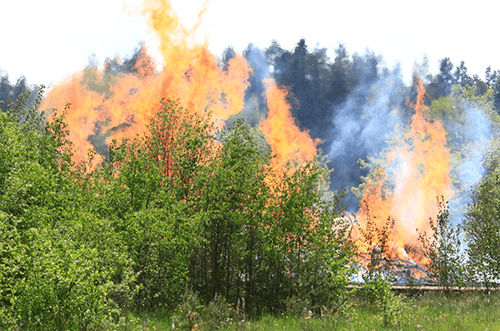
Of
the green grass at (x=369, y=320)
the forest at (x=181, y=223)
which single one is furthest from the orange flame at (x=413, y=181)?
the green grass at (x=369, y=320)

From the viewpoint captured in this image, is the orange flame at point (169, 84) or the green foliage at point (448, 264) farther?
the orange flame at point (169, 84)

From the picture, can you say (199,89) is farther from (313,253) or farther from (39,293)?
(39,293)

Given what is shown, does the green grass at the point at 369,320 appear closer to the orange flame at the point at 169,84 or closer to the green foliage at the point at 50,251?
the green foliage at the point at 50,251

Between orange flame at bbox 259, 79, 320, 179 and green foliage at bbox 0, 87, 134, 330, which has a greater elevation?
orange flame at bbox 259, 79, 320, 179

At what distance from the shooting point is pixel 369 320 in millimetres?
10500

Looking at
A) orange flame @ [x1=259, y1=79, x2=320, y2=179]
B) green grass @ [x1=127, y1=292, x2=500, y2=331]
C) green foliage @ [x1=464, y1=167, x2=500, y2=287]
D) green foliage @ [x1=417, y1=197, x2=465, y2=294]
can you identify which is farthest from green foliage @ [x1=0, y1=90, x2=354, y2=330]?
green foliage @ [x1=464, y1=167, x2=500, y2=287]

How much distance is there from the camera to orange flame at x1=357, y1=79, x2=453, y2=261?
98.9ft

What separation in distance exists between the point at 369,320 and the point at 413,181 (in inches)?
991

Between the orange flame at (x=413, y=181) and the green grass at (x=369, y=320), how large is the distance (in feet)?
40.8

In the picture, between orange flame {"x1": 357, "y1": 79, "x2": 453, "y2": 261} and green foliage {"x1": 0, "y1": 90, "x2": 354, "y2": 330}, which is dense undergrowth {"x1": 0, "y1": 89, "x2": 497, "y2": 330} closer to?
green foliage {"x1": 0, "y1": 90, "x2": 354, "y2": 330}

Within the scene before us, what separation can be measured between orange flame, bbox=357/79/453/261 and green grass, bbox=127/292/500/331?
12.4 m

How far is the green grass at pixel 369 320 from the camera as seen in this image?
29.9 feet

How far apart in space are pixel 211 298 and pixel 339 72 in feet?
122

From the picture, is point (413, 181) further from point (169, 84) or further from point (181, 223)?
point (181, 223)
